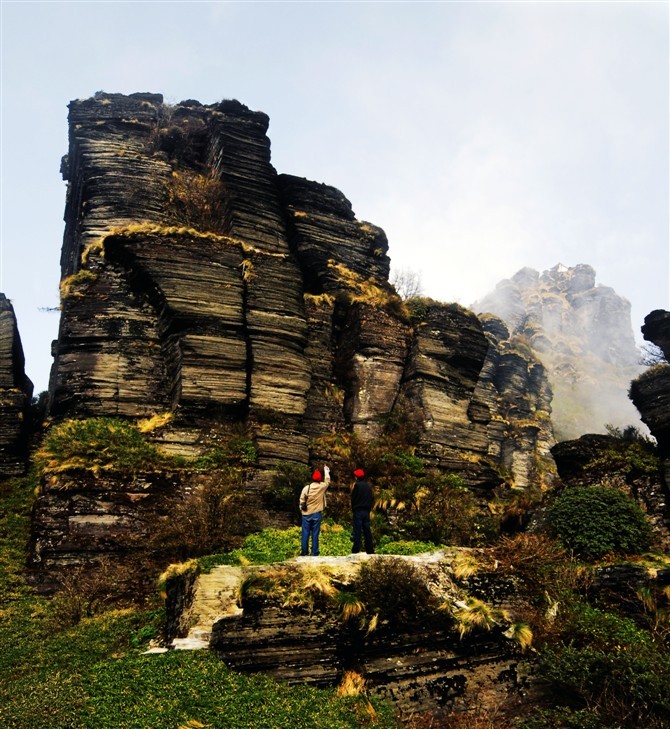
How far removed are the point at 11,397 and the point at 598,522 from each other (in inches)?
689

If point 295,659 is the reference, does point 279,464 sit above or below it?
above

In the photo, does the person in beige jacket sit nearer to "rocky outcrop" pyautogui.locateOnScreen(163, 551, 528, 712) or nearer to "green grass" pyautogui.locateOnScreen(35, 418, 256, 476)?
"rocky outcrop" pyautogui.locateOnScreen(163, 551, 528, 712)

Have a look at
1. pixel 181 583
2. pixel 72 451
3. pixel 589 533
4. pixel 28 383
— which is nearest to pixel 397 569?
pixel 181 583

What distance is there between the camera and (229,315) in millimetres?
21359

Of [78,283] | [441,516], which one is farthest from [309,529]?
[78,283]

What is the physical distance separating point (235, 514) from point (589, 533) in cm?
893

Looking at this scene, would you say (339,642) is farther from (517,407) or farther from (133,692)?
(517,407)

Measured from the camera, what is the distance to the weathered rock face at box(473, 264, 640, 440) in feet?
443

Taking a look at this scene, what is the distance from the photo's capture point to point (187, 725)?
9352 mm

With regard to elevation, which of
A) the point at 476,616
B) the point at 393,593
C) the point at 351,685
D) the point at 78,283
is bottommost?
the point at 351,685

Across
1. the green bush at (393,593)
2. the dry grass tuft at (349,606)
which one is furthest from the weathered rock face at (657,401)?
the dry grass tuft at (349,606)

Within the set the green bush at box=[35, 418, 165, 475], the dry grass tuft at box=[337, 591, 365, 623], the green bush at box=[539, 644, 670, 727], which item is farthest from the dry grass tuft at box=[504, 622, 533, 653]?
the green bush at box=[35, 418, 165, 475]

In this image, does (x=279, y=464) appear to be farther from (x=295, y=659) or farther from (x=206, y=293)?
(x=295, y=659)

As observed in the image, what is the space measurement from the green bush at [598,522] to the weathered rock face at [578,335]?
109m
